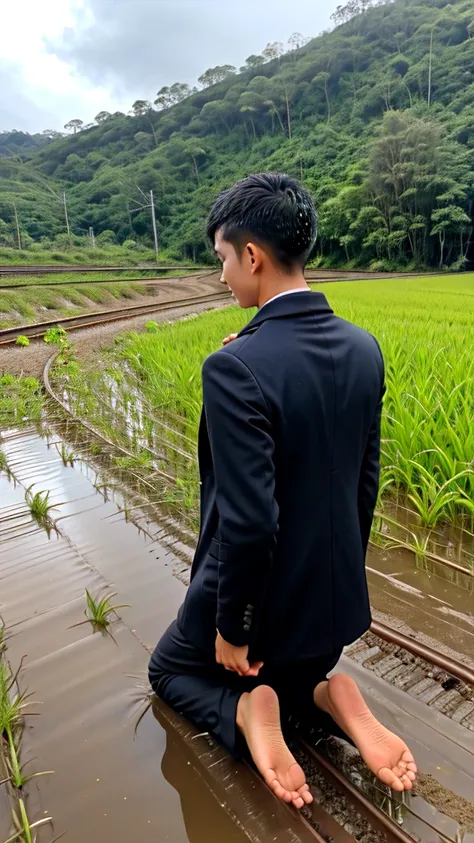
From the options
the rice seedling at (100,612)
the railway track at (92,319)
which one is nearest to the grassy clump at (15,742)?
the rice seedling at (100,612)

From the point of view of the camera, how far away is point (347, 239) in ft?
111

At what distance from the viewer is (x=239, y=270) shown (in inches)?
43.9

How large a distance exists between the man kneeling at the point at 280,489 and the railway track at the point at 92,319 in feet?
27.2

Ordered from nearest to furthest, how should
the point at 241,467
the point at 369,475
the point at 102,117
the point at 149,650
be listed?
the point at 241,467 → the point at 369,475 → the point at 149,650 → the point at 102,117

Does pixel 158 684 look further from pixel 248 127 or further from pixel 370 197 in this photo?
pixel 248 127

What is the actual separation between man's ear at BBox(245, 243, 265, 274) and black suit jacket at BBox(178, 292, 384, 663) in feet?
0.28

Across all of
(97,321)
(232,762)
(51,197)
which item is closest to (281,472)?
(232,762)

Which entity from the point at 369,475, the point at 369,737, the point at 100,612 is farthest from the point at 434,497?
the point at 100,612

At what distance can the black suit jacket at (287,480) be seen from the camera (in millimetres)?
993

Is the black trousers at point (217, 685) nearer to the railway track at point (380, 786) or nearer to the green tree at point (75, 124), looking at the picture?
the railway track at point (380, 786)

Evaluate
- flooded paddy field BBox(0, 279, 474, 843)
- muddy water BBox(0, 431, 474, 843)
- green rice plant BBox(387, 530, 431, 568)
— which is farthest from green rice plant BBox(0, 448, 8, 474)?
green rice plant BBox(387, 530, 431, 568)

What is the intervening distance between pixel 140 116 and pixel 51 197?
125 feet

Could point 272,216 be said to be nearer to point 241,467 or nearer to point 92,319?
point 241,467

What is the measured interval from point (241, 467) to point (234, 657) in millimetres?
483
